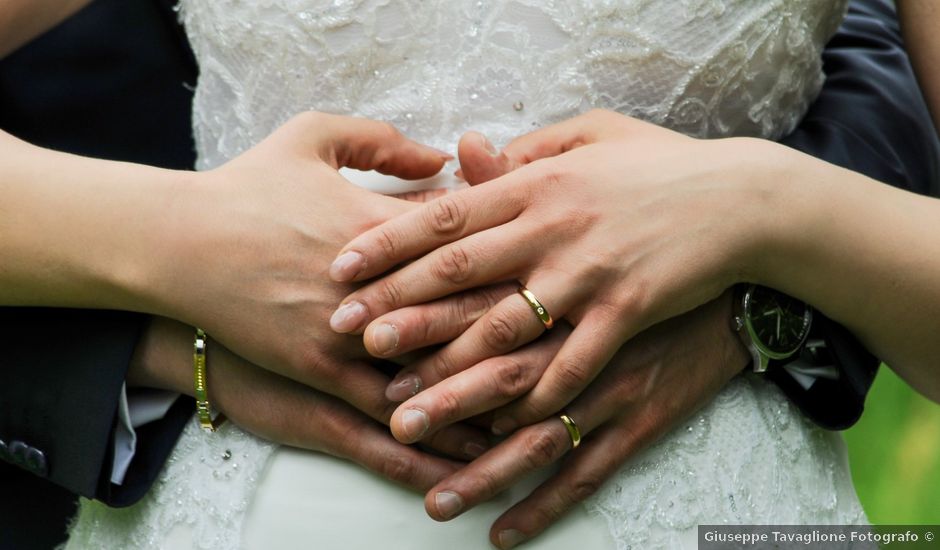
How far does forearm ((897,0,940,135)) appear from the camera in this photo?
44.5 inches

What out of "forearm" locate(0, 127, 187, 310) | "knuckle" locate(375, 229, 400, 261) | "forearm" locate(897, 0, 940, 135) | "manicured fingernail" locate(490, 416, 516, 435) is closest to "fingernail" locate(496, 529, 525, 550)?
"manicured fingernail" locate(490, 416, 516, 435)

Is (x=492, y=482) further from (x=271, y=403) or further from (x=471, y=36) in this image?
(x=471, y=36)

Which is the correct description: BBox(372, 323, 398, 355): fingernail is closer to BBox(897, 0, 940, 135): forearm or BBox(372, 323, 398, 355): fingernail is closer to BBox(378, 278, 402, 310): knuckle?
BBox(378, 278, 402, 310): knuckle

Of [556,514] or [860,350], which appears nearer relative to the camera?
[556,514]

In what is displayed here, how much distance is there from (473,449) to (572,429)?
10cm

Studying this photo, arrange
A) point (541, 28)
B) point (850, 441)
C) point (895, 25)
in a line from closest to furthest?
point (541, 28) → point (895, 25) → point (850, 441)

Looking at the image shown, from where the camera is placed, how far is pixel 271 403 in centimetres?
97

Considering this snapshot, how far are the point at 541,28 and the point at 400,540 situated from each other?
0.58 metres

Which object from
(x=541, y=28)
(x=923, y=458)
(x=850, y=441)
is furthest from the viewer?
(x=850, y=441)

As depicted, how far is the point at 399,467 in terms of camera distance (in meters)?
0.94

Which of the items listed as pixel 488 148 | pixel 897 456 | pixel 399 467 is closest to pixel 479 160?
pixel 488 148

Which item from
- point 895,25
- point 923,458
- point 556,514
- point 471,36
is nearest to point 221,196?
point 471,36

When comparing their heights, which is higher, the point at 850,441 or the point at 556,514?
the point at 556,514

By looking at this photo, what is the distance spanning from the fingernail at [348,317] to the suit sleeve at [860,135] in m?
0.49
